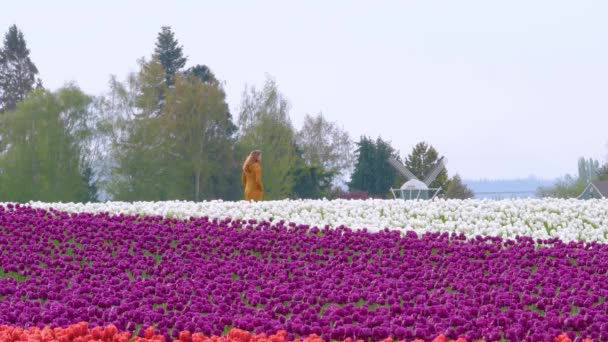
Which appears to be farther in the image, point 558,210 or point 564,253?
point 558,210

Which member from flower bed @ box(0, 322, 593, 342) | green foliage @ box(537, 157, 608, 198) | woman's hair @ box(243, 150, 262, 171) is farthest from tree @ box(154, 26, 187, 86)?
flower bed @ box(0, 322, 593, 342)

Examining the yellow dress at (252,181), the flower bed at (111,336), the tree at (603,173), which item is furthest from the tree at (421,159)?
the flower bed at (111,336)

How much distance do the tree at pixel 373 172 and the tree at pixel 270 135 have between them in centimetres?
600

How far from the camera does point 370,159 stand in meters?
75.4

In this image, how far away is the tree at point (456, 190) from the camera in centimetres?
8388

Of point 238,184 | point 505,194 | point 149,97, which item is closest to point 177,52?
point 149,97

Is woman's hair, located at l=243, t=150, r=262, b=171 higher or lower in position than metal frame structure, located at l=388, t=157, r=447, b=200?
lower

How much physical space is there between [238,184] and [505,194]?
859 inches

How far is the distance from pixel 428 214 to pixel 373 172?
178 ft

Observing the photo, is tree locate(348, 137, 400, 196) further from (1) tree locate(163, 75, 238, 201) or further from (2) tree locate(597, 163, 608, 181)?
(2) tree locate(597, 163, 608, 181)

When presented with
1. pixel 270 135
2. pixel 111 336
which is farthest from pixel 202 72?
pixel 111 336

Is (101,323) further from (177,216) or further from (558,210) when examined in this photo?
(558,210)

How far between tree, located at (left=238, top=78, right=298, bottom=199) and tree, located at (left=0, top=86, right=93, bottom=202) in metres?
10.4

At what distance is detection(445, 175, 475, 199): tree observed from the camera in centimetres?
8388
